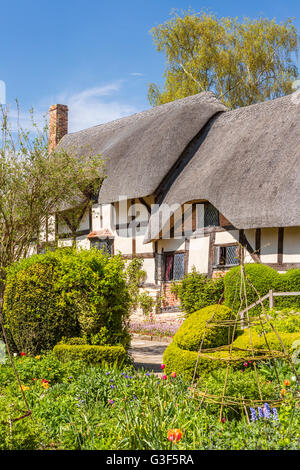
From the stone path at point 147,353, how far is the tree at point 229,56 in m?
17.1

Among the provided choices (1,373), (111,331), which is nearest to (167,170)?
(111,331)

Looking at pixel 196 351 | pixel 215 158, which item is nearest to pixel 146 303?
pixel 215 158

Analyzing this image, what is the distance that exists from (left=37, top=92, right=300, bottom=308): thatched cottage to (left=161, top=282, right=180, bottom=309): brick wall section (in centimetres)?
3

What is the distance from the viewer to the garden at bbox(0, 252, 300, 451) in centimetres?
381

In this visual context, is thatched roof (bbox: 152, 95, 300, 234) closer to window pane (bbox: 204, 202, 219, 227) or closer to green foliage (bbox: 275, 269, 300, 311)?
window pane (bbox: 204, 202, 219, 227)

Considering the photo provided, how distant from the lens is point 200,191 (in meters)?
14.5

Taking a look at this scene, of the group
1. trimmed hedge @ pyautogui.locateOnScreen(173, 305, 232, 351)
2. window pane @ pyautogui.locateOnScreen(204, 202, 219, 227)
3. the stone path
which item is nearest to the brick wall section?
window pane @ pyautogui.locateOnScreen(204, 202, 219, 227)

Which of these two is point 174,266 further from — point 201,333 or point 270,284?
point 201,333

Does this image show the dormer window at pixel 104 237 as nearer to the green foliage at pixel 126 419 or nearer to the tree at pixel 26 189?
the tree at pixel 26 189

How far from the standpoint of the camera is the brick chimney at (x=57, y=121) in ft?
74.0

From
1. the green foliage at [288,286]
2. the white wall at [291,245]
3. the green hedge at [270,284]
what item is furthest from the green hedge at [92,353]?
the white wall at [291,245]

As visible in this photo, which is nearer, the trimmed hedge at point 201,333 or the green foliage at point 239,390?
the green foliage at point 239,390

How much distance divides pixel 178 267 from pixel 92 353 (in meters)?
9.08

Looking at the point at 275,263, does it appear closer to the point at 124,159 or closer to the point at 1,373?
the point at 124,159
